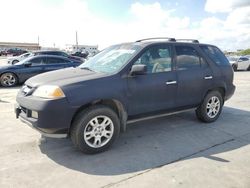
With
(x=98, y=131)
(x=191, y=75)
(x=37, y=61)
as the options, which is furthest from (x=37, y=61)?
(x=98, y=131)

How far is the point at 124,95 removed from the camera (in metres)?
4.45

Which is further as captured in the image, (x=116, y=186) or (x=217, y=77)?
(x=217, y=77)

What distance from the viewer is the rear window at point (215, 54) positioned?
5.92 meters

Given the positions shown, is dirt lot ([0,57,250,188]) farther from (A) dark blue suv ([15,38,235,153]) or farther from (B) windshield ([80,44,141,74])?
(B) windshield ([80,44,141,74])

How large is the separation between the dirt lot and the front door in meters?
0.63

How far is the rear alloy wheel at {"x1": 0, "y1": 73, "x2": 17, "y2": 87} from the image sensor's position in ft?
36.4

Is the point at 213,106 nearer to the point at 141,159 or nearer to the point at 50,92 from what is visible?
the point at 141,159

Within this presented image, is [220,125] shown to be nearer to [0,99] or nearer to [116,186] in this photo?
[116,186]

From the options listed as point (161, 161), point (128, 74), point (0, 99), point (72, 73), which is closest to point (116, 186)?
point (161, 161)

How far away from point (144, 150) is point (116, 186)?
1211 mm

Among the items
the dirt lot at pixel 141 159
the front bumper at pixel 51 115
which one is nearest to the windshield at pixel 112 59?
the front bumper at pixel 51 115

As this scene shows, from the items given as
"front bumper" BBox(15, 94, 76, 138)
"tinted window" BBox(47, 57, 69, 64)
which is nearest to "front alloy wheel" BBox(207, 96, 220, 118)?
"front bumper" BBox(15, 94, 76, 138)

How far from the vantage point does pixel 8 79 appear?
440 inches

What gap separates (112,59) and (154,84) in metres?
0.89
